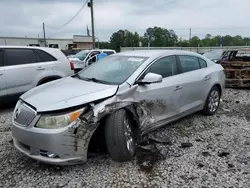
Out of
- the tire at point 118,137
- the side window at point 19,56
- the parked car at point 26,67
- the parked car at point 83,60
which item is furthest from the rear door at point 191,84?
the parked car at point 83,60

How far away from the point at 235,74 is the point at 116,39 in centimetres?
5468

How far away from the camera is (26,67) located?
6.30 metres

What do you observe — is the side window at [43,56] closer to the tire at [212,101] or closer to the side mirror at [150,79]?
the side mirror at [150,79]

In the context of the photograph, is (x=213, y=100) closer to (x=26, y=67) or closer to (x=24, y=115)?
(x=24, y=115)

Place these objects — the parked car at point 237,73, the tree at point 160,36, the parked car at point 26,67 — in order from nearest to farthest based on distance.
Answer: the parked car at point 26,67 < the parked car at point 237,73 < the tree at point 160,36

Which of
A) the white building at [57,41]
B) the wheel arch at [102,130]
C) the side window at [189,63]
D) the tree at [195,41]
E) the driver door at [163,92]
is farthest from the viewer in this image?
the tree at [195,41]

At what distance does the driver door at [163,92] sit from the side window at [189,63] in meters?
0.23

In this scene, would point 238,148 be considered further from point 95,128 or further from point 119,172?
point 95,128

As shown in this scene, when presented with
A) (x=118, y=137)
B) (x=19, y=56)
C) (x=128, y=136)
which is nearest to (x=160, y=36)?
(x=19, y=56)

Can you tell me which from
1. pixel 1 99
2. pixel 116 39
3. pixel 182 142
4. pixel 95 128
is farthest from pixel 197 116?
pixel 116 39

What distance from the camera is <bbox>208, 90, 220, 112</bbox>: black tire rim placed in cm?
547

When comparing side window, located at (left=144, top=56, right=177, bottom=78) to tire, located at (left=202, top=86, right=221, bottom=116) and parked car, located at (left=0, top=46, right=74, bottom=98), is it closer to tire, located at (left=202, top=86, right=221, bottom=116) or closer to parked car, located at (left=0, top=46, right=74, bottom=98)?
tire, located at (left=202, top=86, right=221, bottom=116)

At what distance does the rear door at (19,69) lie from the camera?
607cm

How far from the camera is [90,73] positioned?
14.3 feet
